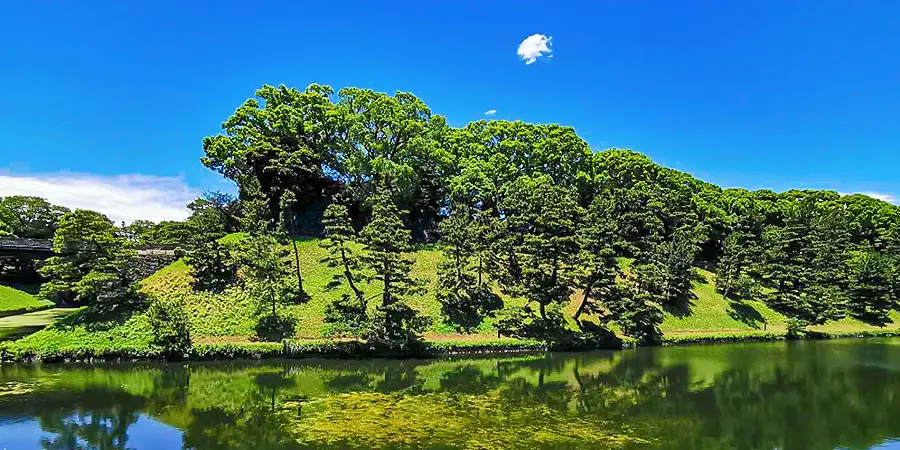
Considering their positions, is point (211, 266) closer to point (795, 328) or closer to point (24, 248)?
point (24, 248)

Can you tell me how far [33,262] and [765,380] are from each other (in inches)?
2980

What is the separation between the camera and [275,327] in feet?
96.0

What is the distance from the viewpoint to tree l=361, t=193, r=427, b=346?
1113 inches

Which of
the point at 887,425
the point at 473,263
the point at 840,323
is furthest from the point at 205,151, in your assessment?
the point at 840,323

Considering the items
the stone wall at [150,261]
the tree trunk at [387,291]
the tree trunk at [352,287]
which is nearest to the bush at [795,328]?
the tree trunk at [387,291]

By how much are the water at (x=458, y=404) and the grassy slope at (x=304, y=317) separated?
3003mm

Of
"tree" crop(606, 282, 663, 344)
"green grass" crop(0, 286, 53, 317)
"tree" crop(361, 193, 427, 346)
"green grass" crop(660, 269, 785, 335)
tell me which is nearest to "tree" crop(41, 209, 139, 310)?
"tree" crop(361, 193, 427, 346)

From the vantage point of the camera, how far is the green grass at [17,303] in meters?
46.1

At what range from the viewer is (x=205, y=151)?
4206 centimetres

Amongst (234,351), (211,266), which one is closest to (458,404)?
→ (234,351)

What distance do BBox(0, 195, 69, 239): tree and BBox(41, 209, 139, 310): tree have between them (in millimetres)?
41507

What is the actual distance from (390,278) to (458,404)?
12439 mm

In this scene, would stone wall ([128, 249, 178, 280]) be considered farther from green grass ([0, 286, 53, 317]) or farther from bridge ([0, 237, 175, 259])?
green grass ([0, 286, 53, 317])

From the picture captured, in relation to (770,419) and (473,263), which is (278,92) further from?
(770,419)
